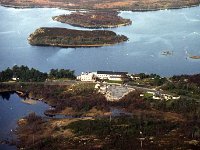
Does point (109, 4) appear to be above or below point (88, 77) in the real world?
above

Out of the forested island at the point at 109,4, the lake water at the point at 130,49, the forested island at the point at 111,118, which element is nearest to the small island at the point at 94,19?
the lake water at the point at 130,49

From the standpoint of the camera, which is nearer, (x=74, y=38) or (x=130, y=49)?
Answer: (x=130, y=49)

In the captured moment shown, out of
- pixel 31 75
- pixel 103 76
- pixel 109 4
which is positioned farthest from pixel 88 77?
pixel 109 4

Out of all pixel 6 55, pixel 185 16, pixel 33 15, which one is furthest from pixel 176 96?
pixel 33 15

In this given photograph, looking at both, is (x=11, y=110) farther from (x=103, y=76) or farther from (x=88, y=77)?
(x=103, y=76)

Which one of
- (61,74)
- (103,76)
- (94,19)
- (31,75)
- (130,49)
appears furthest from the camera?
(94,19)

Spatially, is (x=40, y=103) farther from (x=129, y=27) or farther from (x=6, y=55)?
(x=129, y=27)

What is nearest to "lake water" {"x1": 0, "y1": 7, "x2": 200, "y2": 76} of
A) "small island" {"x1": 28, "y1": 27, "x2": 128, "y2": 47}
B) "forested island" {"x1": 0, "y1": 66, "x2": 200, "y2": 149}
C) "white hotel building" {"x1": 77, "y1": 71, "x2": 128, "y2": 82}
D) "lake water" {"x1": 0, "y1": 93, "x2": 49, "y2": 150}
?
"small island" {"x1": 28, "y1": 27, "x2": 128, "y2": 47}

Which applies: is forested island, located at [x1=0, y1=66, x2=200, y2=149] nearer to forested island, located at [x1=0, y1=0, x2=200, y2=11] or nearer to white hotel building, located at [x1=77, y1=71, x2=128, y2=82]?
white hotel building, located at [x1=77, y1=71, x2=128, y2=82]
